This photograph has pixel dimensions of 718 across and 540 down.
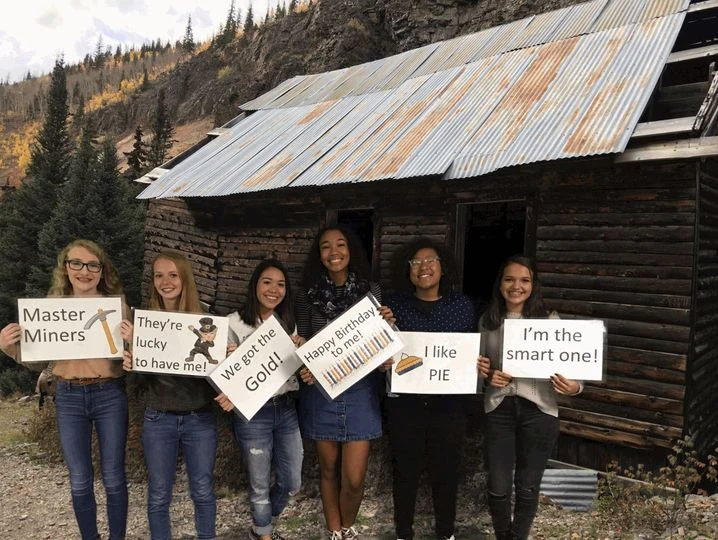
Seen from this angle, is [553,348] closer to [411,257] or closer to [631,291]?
[411,257]

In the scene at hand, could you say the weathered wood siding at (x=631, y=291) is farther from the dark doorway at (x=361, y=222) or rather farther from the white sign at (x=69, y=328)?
the dark doorway at (x=361, y=222)

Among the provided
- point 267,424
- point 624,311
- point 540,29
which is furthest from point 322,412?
point 540,29

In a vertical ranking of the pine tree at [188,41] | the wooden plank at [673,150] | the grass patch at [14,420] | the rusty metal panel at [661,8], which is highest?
the pine tree at [188,41]

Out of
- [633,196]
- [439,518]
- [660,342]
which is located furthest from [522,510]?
[633,196]

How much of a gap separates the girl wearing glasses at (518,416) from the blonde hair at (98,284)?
252cm

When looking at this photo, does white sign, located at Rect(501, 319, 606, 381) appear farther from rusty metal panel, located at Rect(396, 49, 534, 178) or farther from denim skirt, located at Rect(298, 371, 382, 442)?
rusty metal panel, located at Rect(396, 49, 534, 178)

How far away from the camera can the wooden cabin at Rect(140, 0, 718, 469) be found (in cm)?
513

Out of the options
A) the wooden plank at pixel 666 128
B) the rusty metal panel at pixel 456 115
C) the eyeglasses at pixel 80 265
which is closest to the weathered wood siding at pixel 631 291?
the wooden plank at pixel 666 128

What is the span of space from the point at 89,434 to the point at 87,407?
23 cm

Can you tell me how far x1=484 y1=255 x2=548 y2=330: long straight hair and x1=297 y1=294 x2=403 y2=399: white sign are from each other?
2.14 ft

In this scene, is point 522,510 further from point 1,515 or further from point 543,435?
point 1,515

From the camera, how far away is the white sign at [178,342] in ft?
10.1

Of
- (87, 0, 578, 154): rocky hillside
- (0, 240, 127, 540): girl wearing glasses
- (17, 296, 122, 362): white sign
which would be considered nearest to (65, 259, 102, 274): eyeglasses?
(0, 240, 127, 540): girl wearing glasses

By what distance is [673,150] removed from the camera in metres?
4.77
